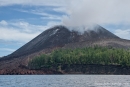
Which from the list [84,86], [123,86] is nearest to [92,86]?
[84,86]

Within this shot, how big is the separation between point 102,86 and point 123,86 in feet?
15.1

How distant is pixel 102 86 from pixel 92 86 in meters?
2.21

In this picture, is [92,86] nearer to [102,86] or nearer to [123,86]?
[102,86]

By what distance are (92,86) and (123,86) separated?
6819mm

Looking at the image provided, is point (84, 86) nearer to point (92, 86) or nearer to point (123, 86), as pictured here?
point (92, 86)

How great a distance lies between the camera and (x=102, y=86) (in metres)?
71.6

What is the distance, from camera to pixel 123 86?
71.4 meters

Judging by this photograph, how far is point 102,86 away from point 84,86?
3.98 meters

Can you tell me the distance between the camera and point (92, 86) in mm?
71812

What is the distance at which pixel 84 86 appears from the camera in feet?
235

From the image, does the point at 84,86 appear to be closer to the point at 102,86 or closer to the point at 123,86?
the point at 102,86

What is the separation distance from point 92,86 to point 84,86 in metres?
1.78
